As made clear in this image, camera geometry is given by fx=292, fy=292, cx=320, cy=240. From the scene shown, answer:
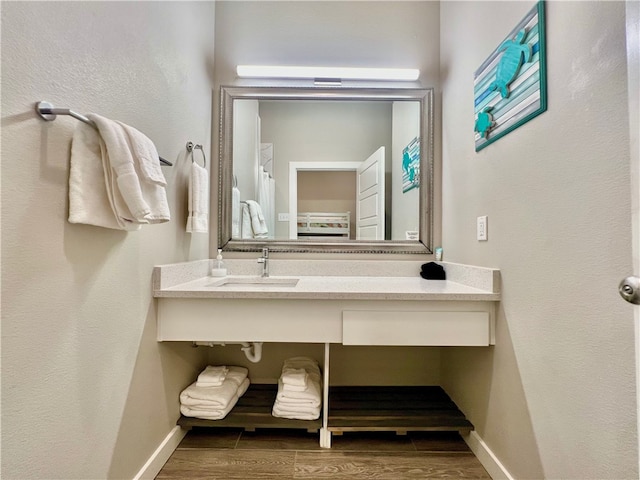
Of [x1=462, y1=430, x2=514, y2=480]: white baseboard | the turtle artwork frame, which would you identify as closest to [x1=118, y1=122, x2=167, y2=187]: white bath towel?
the turtle artwork frame

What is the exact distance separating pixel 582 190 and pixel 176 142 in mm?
1526

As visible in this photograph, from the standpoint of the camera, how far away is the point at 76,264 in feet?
2.64

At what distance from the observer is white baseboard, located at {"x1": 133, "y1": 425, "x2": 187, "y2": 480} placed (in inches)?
44.2

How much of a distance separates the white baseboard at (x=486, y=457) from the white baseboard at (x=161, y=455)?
137 centimetres

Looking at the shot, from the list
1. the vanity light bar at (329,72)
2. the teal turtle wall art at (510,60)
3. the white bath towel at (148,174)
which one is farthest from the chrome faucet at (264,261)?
the teal turtle wall art at (510,60)

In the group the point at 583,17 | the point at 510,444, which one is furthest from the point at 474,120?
the point at 510,444

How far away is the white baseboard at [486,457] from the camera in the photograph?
1134mm

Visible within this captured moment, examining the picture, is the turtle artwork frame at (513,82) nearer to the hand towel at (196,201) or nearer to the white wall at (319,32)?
the white wall at (319,32)

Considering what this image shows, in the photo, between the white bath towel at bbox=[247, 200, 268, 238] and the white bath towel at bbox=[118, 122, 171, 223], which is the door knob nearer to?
the white bath towel at bbox=[118, 122, 171, 223]

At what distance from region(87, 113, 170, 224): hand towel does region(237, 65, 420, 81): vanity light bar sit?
1.12m

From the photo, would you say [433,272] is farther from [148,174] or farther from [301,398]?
[148,174]

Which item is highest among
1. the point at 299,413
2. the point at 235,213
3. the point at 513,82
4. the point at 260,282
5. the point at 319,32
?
the point at 319,32

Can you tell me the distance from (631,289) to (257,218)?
162 cm

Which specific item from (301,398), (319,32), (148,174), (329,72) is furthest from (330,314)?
(319,32)
